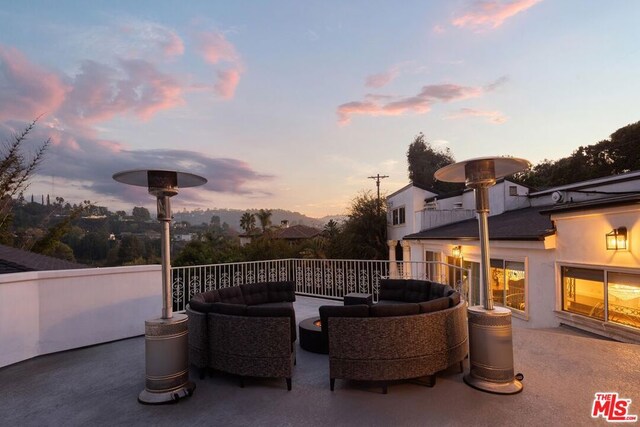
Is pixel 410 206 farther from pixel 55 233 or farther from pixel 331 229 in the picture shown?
pixel 55 233

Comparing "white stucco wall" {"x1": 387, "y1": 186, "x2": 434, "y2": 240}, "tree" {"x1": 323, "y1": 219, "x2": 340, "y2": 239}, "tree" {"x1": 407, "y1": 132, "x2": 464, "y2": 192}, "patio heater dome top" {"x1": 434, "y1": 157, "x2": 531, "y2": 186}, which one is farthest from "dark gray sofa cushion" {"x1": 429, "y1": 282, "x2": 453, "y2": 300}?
"tree" {"x1": 407, "y1": 132, "x2": 464, "y2": 192}

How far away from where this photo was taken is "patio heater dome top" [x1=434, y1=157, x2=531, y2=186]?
3184 millimetres

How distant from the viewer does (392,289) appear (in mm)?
5969

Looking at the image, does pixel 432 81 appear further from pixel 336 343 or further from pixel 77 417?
pixel 77 417

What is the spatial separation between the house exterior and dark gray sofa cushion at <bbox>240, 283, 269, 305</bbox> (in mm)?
3737

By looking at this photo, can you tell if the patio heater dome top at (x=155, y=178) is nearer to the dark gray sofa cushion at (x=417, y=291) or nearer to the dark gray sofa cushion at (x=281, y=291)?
the dark gray sofa cushion at (x=281, y=291)

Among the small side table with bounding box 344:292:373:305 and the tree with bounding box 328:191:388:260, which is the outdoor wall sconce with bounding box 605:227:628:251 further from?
the tree with bounding box 328:191:388:260

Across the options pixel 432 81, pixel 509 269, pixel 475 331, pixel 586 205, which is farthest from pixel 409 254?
pixel 475 331

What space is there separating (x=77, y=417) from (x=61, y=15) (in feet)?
26.6

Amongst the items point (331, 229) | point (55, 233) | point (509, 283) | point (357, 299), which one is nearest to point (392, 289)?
point (357, 299)

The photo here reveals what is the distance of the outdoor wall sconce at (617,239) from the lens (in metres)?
5.58

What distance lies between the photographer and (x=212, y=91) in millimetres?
9258

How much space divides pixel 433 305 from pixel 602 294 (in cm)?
519

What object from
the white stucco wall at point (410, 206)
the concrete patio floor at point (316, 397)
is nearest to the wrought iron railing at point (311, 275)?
the concrete patio floor at point (316, 397)
